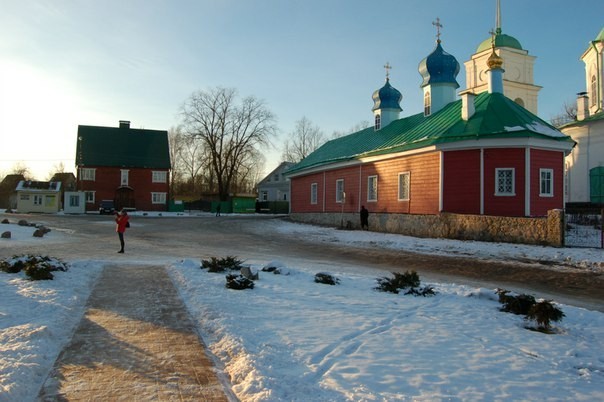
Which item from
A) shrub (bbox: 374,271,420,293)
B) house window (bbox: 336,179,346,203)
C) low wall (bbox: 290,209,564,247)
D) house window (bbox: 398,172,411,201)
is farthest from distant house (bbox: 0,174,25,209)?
shrub (bbox: 374,271,420,293)

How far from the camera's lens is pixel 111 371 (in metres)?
4.87

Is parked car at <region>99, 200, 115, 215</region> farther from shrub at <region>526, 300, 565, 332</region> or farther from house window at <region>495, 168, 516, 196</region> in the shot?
shrub at <region>526, 300, 565, 332</region>

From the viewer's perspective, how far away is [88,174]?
55812 millimetres

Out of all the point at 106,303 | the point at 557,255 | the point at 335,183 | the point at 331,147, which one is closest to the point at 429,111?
the point at 335,183

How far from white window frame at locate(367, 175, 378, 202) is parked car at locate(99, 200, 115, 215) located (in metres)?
33.3

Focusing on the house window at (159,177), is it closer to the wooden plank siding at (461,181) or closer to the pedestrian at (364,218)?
the pedestrian at (364,218)

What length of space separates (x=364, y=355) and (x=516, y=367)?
158 cm

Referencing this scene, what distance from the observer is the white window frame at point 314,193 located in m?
34.8

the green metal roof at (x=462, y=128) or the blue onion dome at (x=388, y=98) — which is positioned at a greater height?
the blue onion dome at (x=388, y=98)

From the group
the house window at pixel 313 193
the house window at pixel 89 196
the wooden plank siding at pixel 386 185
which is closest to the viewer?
the wooden plank siding at pixel 386 185

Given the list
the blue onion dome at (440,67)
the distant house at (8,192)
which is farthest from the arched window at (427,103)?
the distant house at (8,192)

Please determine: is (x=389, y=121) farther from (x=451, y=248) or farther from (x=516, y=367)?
(x=516, y=367)

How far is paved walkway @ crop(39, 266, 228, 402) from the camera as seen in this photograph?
14.3 feet


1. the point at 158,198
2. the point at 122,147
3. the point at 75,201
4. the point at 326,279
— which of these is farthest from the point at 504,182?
the point at 122,147
